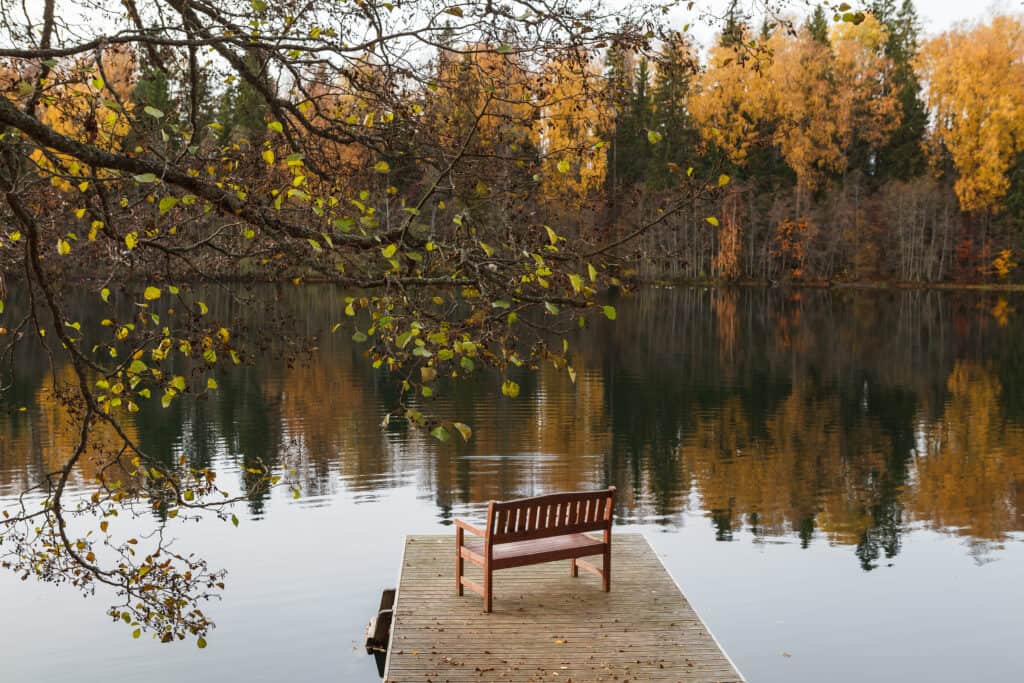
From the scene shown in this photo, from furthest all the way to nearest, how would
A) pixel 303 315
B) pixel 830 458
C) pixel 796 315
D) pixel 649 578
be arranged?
1. pixel 796 315
2. pixel 303 315
3. pixel 830 458
4. pixel 649 578

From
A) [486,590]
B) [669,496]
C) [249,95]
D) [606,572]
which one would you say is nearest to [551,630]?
[486,590]

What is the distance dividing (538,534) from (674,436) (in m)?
12.1

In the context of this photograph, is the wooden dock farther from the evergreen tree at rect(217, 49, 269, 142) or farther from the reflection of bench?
the evergreen tree at rect(217, 49, 269, 142)

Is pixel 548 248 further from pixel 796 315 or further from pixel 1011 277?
pixel 1011 277

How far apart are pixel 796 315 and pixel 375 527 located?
127ft

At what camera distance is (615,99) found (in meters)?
5.97

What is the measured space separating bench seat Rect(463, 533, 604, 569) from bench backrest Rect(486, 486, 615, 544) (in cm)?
15

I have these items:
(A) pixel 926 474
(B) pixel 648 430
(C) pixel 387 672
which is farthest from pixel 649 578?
(B) pixel 648 430

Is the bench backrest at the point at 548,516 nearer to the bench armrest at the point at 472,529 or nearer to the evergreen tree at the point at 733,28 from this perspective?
the bench armrest at the point at 472,529

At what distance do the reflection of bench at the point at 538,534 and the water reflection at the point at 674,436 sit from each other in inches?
96.3

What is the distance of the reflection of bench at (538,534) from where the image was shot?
29.8ft

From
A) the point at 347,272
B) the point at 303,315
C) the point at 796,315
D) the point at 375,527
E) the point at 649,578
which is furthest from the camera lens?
the point at 796,315

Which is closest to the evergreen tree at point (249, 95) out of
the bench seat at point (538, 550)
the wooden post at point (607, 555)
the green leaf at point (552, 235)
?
the green leaf at point (552, 235)

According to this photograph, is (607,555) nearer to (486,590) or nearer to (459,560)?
(486,590)
